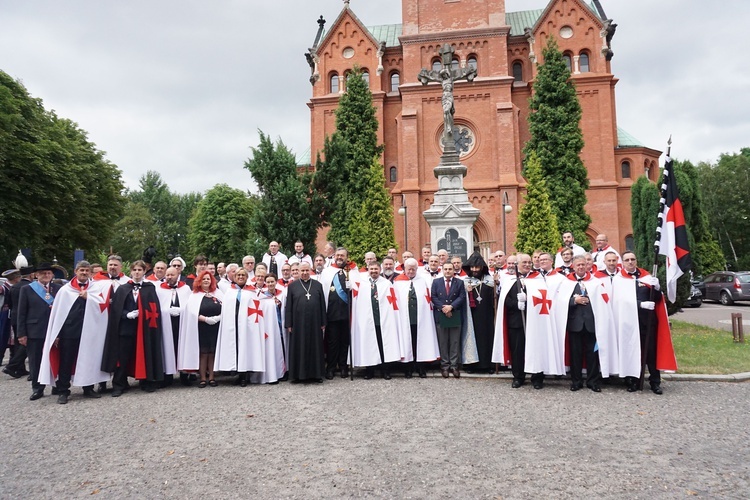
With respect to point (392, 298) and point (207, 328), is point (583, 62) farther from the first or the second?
point (207, 328)

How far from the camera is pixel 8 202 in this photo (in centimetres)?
2055

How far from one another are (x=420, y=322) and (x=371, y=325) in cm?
83

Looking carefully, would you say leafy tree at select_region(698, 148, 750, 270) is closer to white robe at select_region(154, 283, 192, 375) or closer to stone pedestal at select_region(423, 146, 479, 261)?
stone pedestal at select_region(423, 146, 479, 261)

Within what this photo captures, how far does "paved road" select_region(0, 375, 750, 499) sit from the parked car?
65.4 ft

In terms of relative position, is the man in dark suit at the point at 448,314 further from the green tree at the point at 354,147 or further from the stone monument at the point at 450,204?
the green tree at the point at 354,147

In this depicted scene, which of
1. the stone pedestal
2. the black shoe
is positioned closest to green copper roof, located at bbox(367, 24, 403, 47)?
the stone pedestal

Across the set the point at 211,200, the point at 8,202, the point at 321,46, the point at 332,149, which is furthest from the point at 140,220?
the point at 332,149

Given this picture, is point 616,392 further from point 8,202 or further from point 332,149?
point 8,202

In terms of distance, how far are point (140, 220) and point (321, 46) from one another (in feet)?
121

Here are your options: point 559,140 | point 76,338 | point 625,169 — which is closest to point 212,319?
point 76,338

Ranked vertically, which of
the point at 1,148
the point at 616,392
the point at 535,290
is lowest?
the point at 616,392

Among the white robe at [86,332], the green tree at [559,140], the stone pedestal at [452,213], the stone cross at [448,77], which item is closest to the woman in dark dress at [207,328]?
the white robe at [86,332]

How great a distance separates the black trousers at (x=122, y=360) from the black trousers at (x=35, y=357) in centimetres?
118

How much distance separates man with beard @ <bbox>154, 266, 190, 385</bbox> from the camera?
8.39 metres
